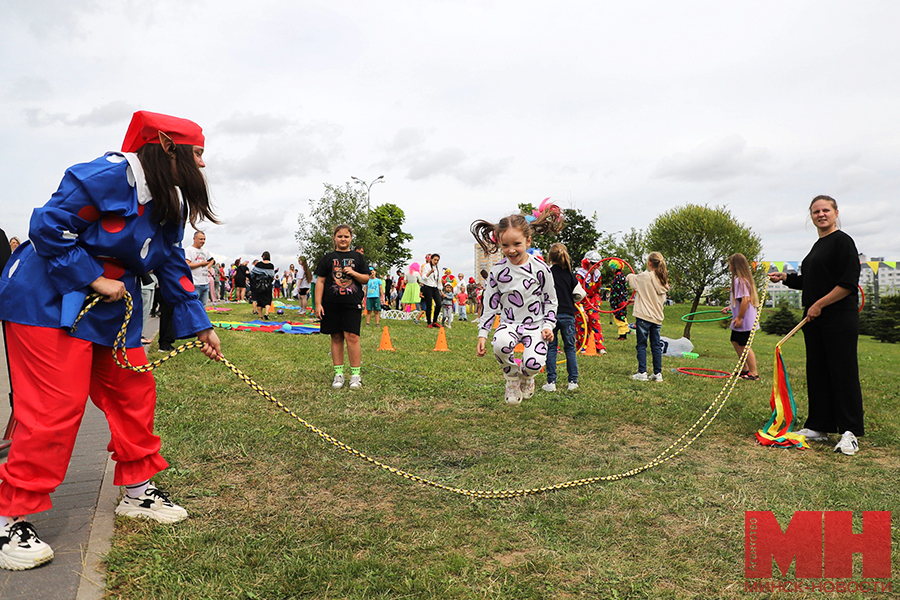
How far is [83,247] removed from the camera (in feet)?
9.56

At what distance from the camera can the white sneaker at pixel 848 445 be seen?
16.3 ft

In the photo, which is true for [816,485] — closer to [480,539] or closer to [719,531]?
[719,531]

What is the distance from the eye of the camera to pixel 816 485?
162 inches

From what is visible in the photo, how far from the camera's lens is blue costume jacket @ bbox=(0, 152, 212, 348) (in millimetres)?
2807

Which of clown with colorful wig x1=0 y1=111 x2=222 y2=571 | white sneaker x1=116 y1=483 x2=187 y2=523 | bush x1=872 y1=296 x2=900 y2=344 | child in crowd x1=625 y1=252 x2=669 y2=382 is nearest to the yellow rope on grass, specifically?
clown with colorful wig x1=0 y1=111 x2=222 y2=571

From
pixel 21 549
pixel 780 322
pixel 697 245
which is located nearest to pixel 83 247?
pixel 21 549

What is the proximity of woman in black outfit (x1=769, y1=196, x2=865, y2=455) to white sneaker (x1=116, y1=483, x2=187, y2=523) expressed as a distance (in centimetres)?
516

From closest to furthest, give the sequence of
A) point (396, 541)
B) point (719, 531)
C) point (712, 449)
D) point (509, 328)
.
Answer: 1. point (396, 541)
2. point (719, 531)
3. point (712, 449)
4. point (509, 328)

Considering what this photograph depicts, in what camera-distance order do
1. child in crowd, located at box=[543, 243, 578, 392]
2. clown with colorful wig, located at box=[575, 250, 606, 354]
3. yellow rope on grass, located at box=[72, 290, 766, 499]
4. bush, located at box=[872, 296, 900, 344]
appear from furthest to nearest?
bush, located at box=[872, 296, 900, 344] < clown with colorful wig, located at box=[575, 250, 606, 354] < child in crowd, located at box=[543, 243, 578, 392] < yellow rope on grass, located at box=[72, 290, 766, 499]

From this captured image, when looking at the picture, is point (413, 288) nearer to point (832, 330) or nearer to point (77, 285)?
point (832, 330)

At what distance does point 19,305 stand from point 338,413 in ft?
11.1

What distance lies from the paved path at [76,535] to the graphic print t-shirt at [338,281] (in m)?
3.10

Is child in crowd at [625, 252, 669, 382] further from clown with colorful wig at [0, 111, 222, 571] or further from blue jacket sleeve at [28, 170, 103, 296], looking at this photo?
blue jacket sleeve at [28, 170, 103, 296]

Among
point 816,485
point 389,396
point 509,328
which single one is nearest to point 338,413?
point 389,396
